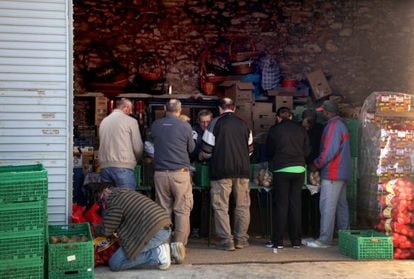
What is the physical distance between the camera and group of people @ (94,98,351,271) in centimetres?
741

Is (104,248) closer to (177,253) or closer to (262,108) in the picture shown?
(177,253)

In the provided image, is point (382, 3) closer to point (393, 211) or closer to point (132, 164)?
point (393, 211)

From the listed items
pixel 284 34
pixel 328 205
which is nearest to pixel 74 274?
pixel 328 205

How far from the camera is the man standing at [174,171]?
7.40m

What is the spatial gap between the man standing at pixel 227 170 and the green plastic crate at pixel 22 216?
2.76 metres

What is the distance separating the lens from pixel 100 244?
21.9ft

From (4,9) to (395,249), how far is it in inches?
206

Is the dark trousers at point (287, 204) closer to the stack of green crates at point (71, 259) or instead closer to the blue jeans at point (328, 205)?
the blue jeans at point (328, 205)

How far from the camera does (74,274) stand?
5.86 meters

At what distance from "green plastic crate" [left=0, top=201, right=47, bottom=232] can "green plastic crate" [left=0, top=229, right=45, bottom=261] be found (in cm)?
4

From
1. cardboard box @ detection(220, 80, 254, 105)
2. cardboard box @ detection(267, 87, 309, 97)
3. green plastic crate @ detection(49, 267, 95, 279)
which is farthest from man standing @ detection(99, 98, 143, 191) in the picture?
cardboard box @ detection(267, 87, 309, 97)

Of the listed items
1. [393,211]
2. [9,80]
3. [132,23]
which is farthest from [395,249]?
[132,23]

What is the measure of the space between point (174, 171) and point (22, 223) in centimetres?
240

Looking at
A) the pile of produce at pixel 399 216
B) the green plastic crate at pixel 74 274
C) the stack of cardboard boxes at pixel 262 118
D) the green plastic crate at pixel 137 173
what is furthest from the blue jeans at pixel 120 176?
the stack of cardboard boxes at pixel 262 118
